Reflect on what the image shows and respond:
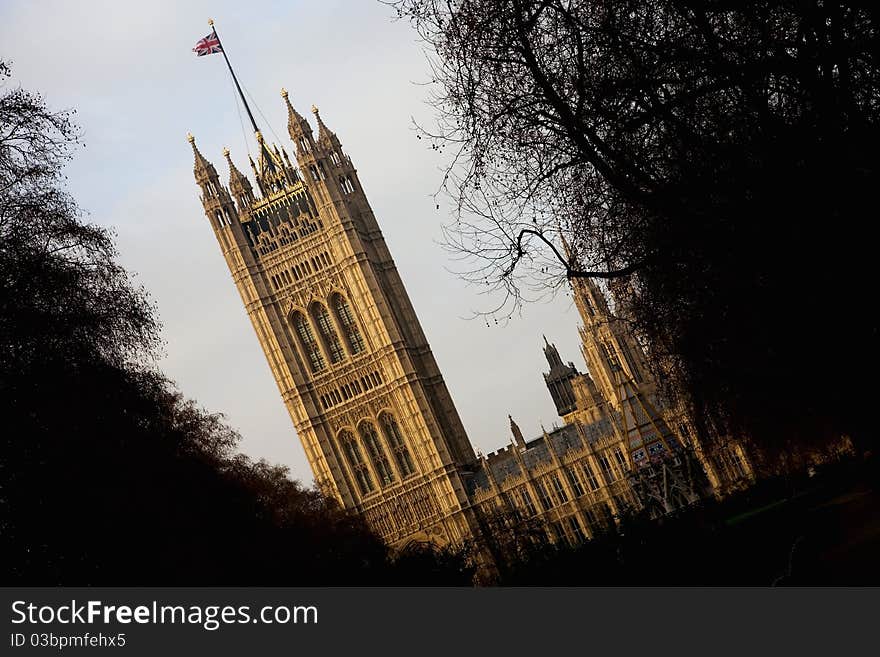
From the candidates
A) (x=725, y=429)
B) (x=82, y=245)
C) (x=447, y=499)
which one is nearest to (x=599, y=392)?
(x=447, y=499)

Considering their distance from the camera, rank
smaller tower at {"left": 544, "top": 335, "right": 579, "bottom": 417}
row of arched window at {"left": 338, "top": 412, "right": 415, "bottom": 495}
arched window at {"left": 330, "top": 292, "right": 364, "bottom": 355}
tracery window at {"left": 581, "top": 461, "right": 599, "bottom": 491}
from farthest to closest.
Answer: smaller tower at {"left": 544, "top": 335, "right": 579, "bottom": 417} < arched window at {"left": 330, "top": 292, "right": 364, "bottom": 355} < row of arched window at {"left": 338, "top": 412, "right": 415, "bottom": 495} < tracery window at {"left": 581, "top": 461, "right": 599, "bottom": 491}

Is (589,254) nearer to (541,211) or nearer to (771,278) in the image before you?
(541,211)

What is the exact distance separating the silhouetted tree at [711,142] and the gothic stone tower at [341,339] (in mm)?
81491

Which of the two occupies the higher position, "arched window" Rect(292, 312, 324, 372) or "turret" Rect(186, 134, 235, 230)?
"turret" Rect(186, 134, 235, 230)

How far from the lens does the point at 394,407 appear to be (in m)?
96.4

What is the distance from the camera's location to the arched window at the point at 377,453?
314 feet

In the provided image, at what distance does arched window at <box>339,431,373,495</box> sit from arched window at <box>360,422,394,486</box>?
0.79 metres

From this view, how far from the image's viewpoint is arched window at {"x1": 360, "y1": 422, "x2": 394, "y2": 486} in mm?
95688

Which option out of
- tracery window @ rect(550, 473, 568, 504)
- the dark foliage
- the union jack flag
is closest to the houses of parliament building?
tracery window @ rect(550, 473, 568, 504)

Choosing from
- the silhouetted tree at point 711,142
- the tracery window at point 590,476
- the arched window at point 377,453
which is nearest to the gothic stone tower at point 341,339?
the arched window at point 377,453

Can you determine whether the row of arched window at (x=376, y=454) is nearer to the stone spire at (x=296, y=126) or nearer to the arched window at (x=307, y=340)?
the arched window at (x=307, y=340)

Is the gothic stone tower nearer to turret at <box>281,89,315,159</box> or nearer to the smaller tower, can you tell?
turret at <box>281,89,315,159</box>

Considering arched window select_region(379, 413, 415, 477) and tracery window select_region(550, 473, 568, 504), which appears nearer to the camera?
tracery window select_region(550, 473, 568, 504)

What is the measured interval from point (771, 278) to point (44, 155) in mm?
9767
